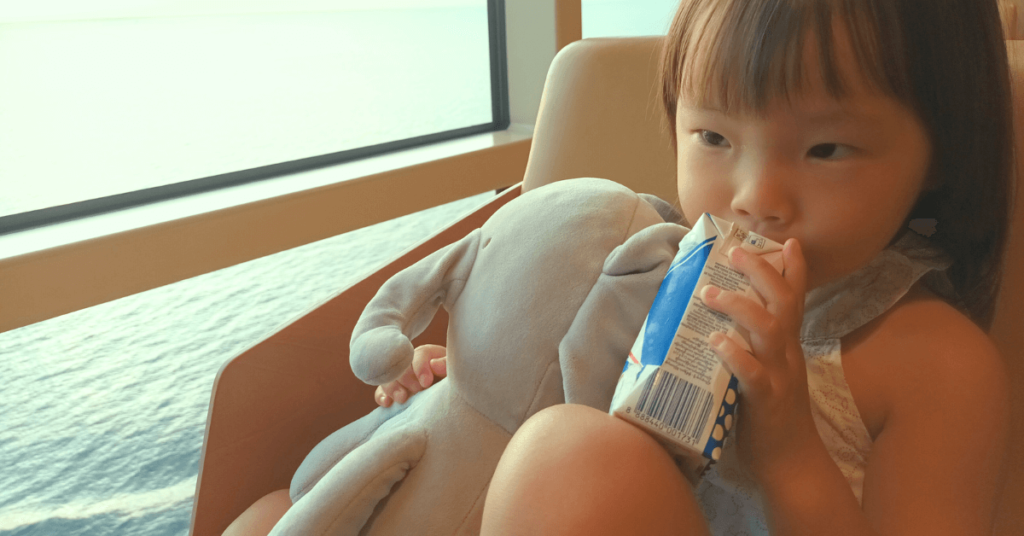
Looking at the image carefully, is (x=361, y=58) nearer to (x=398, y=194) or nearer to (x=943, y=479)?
(x=398, y=194)

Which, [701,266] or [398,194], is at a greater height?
[701,266]

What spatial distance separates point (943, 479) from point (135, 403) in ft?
4.25

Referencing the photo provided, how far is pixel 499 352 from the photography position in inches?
21.6

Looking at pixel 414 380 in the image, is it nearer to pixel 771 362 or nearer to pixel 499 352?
pixel 499 352

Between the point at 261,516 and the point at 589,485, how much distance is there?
0.44 meters

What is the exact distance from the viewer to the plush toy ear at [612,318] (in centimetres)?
51

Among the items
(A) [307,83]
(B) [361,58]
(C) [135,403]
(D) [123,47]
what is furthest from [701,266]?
(B) [361,58]

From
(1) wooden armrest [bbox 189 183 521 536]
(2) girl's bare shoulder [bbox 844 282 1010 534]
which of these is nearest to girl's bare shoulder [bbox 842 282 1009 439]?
(2) girl's bare shoulder [bbox 844 282 1010 534]

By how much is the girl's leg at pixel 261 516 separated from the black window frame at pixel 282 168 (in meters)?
0.78

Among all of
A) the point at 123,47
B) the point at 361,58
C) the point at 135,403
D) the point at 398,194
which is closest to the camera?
the point at 135,403

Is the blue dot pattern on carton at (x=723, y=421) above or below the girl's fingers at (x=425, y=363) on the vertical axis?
above

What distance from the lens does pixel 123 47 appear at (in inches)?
131

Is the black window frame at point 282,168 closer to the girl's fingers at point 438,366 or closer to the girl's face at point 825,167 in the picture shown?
the girl's fingers at point 438,366

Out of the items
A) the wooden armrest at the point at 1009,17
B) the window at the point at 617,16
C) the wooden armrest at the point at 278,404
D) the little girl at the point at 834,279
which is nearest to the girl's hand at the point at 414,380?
the wooden armrest at the point at 278,404
